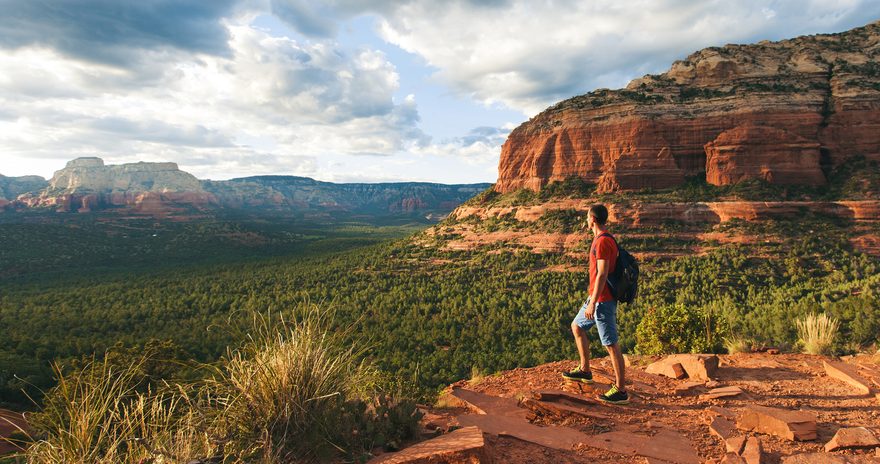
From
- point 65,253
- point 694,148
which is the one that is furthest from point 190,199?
point 694,148

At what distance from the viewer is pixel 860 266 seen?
1002 inches

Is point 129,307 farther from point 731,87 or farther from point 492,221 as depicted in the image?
point 731,87

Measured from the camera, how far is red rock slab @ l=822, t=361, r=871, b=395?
5.19 metres

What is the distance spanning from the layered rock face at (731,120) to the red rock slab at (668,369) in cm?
4098

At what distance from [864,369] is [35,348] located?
98.3 feet

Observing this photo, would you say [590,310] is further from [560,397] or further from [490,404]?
[490,404]

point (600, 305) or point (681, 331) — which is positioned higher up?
point (600, 305)

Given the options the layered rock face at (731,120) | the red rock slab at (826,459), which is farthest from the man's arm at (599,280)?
the layered rock face at (731,120)

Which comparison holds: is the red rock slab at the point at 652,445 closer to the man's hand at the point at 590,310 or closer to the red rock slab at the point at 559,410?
the red rock slab at the point at 559,410

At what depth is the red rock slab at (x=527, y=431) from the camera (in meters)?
3.93

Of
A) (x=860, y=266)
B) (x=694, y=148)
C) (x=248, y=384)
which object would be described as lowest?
(x=860, y=266)

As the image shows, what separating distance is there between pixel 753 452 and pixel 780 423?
0.75m

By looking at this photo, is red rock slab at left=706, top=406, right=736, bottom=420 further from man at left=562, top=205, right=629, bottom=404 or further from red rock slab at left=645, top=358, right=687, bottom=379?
red rock slab at left=645, top=358, right=687, bottom=379

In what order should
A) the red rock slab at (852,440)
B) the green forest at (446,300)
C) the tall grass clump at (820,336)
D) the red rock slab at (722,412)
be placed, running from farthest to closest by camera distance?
the green forest at (446,300)
the tall grass clump at (820,336)
the red rock slab at (722,412)
the red rock slab at (852,440)
